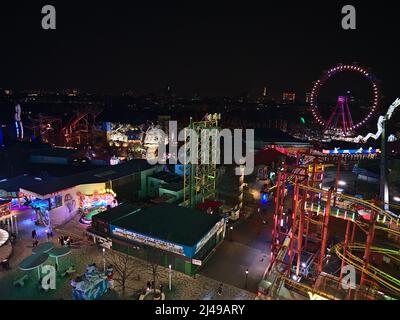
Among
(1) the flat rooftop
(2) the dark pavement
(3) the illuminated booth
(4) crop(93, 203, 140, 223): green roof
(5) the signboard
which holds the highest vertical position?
(1) the flat rooftop

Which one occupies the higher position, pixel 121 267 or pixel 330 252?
pixel 330 252

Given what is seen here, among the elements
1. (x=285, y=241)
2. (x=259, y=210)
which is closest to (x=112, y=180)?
(x=259, y=210)

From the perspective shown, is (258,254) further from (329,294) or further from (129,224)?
(129,224)

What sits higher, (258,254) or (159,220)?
(159,220)

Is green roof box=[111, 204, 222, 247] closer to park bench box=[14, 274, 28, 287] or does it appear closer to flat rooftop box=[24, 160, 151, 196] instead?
park bench box=[14, 274, 28, 287]

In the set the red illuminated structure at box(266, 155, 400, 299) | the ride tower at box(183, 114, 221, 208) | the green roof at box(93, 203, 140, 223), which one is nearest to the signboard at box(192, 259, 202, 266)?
the red illuminated structure at box(266, 155, 400, 299)

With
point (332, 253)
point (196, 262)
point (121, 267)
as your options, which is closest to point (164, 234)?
point (196, 262)

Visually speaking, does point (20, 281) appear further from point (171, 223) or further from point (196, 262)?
point (196, 262)
